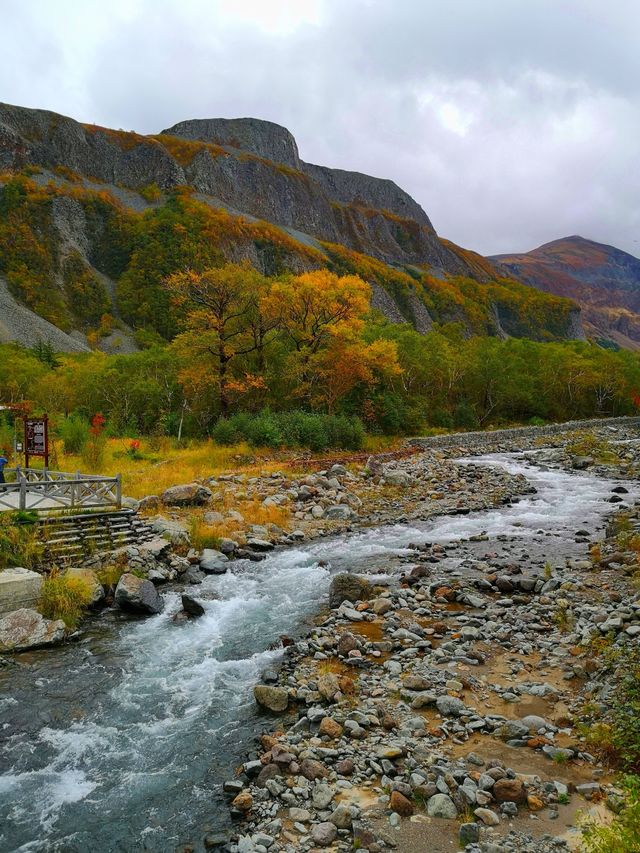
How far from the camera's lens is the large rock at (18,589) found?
10250mm

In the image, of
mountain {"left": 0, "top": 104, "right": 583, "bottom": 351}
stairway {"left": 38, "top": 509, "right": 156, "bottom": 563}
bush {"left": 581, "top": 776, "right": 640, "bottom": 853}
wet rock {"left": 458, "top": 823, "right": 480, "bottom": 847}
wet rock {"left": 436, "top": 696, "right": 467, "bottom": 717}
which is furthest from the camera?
mountain {"left": 0, "top": 104, "right": 583, "bottom": 351}

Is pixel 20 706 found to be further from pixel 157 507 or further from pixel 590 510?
pixel 590 510

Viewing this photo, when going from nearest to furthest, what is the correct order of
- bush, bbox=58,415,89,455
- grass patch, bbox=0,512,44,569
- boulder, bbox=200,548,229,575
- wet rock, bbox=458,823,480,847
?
wet rock, bbox=458,823,480,847 → grass patch, bbox=0,512,44,569 → boulder, bbox=200,548,229,575 → bush, bbox=58,415,89,455

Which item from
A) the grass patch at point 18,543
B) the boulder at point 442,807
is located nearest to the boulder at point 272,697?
the boulder at point 442,807

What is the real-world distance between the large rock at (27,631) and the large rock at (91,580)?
1.12 m

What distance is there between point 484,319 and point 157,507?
163m

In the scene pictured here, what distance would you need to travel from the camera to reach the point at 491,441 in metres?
43.9

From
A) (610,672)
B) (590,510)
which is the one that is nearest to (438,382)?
(590,510)

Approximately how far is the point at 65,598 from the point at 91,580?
3.05 feet

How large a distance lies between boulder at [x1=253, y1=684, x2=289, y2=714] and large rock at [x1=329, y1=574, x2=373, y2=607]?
3.82 m

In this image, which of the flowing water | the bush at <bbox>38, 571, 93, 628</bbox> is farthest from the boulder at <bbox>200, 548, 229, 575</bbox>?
the bush at <bbox>38, 571, 93, 628</bbox>

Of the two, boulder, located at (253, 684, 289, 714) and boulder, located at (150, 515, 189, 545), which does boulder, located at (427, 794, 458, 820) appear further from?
boulder, located at (150, 515, 189, 545)

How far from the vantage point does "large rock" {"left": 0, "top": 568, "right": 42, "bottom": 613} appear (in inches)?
404

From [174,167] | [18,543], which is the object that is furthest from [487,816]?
[174,167]
